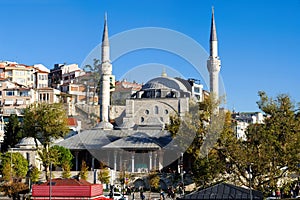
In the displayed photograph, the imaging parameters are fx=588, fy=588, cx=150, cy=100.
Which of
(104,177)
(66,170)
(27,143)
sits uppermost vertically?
(27,143)

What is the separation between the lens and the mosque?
46156 millimetres

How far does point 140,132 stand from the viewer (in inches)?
1946

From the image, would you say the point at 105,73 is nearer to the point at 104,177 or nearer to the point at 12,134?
the point at 12,134

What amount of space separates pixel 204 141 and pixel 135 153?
24.7 feet

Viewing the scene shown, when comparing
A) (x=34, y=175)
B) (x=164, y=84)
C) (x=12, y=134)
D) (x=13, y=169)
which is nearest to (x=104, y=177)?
(x=34, y=175)

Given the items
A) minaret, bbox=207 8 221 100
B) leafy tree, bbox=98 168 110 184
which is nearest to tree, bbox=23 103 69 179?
leafy tree, bbox=98 168 110 184

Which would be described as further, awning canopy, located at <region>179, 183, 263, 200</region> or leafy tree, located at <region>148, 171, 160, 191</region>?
leafy tree, located at <region>148, 171, 160, 191</region>

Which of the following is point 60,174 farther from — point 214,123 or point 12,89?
point 12,89

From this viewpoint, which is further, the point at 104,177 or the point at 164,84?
the point at 164,84

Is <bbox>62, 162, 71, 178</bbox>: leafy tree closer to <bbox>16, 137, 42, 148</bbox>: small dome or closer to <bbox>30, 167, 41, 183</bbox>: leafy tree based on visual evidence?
<bbox>30, 167, 41, 183</bbox>: leafy tree

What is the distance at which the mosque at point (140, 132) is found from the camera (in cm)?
4616

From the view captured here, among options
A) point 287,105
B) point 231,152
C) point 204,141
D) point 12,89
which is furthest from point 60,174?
point 12,89

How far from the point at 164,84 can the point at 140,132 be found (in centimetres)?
1492

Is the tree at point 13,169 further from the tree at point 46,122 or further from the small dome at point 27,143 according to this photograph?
the tree at point 46,122
